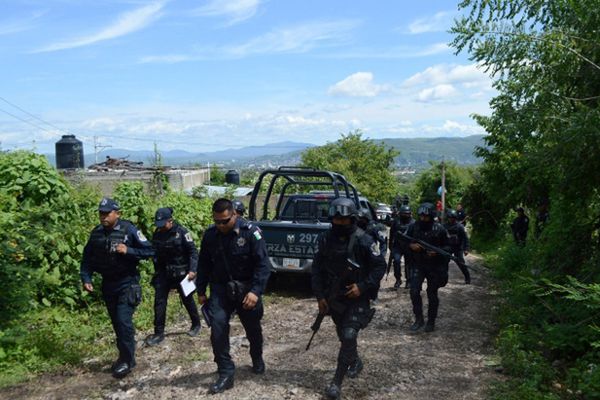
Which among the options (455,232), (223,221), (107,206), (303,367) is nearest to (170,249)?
(107,206)

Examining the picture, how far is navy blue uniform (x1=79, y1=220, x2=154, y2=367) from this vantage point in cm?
575

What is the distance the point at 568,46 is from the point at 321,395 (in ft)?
14.0

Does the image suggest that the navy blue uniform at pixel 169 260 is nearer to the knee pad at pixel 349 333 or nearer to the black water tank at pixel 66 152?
the knee pad at pixel 349 333

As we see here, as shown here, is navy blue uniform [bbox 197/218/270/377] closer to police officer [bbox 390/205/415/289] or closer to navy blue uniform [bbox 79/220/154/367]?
navy blue uniform [bbox 79/220/154/367]

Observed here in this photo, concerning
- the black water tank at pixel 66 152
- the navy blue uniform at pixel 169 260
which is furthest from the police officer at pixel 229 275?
the black water tank at pixel 66 152

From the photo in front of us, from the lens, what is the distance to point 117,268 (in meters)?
5.75

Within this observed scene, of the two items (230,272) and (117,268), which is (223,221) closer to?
(230,272)

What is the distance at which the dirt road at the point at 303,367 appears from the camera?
5352 mm

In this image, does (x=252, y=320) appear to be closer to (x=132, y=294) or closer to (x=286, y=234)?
(x=132, y=294)

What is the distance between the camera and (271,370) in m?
5.92

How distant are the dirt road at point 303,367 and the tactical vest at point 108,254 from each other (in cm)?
105

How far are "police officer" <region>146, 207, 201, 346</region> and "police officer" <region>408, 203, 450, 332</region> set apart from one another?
115 inches

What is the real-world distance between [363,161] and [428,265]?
41137mm

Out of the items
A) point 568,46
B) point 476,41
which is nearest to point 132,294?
point 476,41
